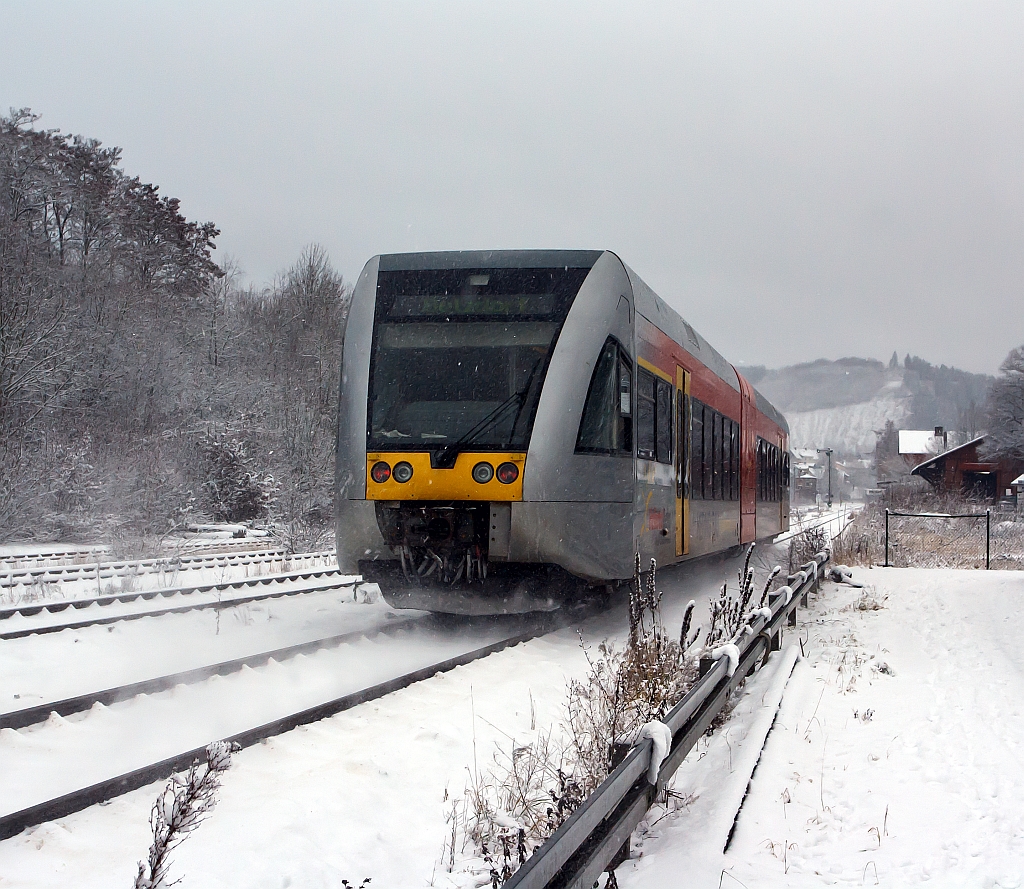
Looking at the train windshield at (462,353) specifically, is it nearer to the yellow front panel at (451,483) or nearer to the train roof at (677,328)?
the yellow front panel at (451,483)

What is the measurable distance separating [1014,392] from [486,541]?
49124mm

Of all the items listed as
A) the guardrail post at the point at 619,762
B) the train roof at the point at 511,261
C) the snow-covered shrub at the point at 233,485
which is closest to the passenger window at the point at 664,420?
the train roof at the point at 511,261

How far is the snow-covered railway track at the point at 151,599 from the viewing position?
27.4 ft

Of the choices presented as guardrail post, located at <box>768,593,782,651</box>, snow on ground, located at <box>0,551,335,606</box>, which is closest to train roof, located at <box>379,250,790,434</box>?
guardrail post, located at <box>768,593,782,651</box>

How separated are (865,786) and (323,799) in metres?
2.43

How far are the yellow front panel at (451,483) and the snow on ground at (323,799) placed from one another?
1.57m

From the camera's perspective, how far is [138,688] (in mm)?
5750

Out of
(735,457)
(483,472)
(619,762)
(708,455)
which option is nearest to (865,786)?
(619,762)

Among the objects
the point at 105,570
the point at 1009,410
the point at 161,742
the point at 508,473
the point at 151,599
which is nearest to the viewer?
the point at 161,742

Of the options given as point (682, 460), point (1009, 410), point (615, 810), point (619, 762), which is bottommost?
point (615, 810)

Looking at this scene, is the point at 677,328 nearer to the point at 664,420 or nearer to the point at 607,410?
the point at 664,420

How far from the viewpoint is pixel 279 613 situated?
9.64 meters

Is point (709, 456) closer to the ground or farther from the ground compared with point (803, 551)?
farther from the ground

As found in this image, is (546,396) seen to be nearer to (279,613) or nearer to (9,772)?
(279,613)
